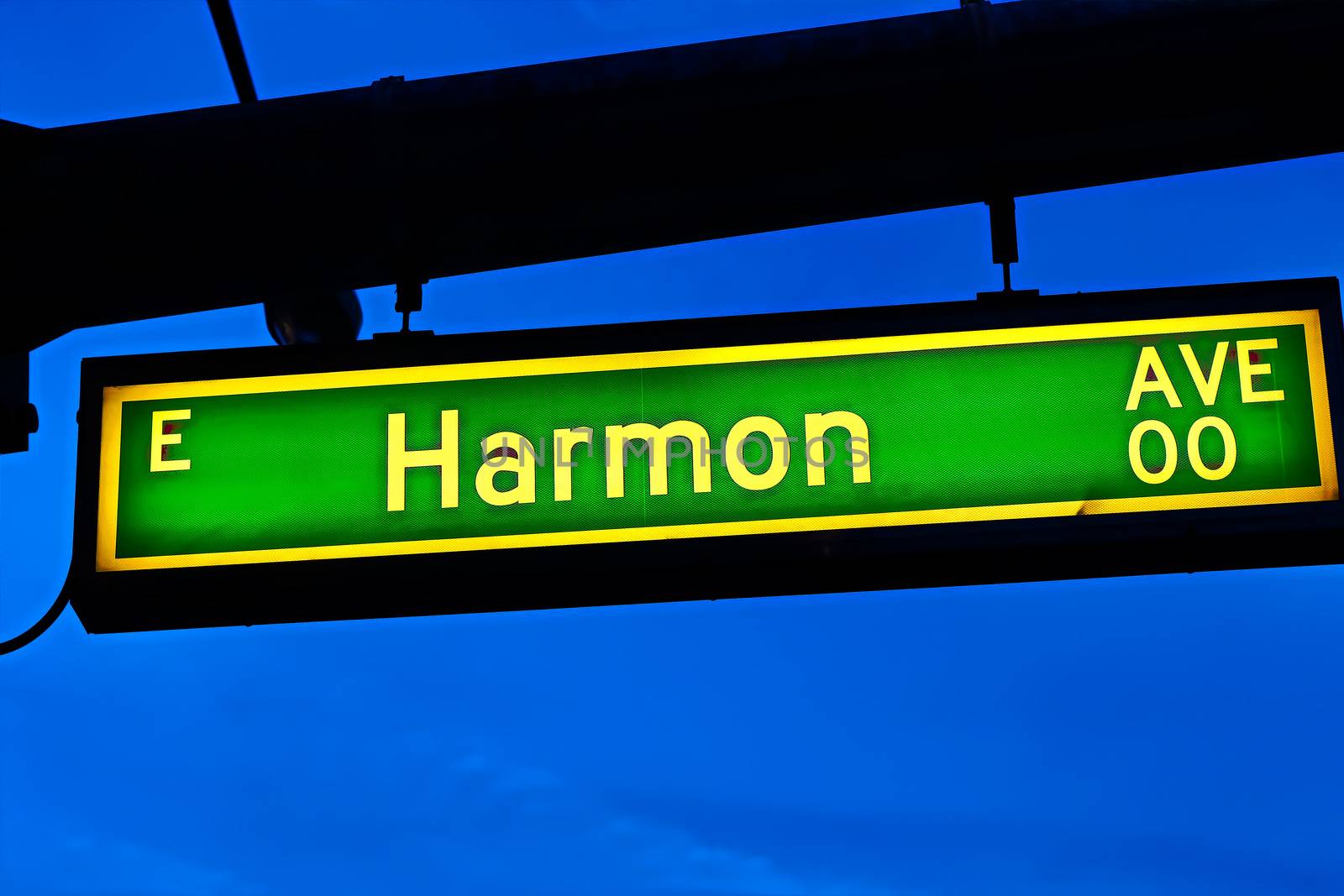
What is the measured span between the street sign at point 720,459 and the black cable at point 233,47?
1.89ft

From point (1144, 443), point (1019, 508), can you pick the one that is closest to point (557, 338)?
point (1019, 508)

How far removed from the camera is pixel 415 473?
3447mm

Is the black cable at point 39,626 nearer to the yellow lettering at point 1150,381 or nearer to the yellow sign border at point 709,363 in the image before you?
the yellow sign border at point 709,363

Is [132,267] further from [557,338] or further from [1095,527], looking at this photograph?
[1095,527]

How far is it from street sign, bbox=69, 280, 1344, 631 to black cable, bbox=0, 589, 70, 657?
0.20 ft

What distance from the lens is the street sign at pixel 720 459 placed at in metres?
3.34

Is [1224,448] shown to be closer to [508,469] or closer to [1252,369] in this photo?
[1252,369]

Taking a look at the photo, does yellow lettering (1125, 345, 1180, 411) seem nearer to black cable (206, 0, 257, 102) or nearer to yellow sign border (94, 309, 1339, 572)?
yellow sign border (94, 309, 1339, 572)

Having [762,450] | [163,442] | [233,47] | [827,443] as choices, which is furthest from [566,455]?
[233,47]

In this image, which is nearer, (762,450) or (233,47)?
(762,450)

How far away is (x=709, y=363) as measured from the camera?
3.49 meters

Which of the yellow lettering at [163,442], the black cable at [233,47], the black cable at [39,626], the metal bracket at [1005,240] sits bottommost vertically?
the black cable at [39,626]

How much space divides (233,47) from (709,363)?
1.24 m

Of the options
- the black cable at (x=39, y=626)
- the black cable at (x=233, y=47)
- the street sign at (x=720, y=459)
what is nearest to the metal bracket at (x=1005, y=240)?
the street sign at (x=720, y=459)
